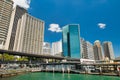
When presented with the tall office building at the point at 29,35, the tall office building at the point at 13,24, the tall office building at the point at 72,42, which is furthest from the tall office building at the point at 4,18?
the tall office building at the point at 72,42

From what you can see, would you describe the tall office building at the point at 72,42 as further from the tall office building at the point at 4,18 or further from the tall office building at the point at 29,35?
the tall office building at the point at 4,18

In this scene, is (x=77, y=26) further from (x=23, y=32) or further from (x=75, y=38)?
(x=23, y=32)

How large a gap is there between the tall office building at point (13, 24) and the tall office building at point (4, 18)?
586 inches

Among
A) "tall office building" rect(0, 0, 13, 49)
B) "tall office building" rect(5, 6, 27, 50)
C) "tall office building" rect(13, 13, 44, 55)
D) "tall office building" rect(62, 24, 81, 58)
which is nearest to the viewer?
"tall office building" rect(0, 0, 13, 49)

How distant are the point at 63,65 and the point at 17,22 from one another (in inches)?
4490

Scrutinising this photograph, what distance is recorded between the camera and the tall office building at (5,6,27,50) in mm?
147750

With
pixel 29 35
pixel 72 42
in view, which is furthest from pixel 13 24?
pixel 72 42

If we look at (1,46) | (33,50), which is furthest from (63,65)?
(33,50)

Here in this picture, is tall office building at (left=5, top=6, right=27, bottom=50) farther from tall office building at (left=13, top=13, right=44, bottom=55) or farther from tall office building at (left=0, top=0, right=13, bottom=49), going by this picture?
tall office building at (left=0, top=0, right=13, bottom=49)

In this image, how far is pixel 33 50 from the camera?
167375 millimetres

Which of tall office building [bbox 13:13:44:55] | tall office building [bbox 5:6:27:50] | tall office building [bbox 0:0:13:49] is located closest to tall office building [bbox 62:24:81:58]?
tall office building [bbox 13:13:44:55]

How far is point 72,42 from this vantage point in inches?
7446

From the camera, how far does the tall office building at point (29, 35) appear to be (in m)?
158

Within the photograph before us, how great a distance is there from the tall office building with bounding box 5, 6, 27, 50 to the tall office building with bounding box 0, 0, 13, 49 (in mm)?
14882
